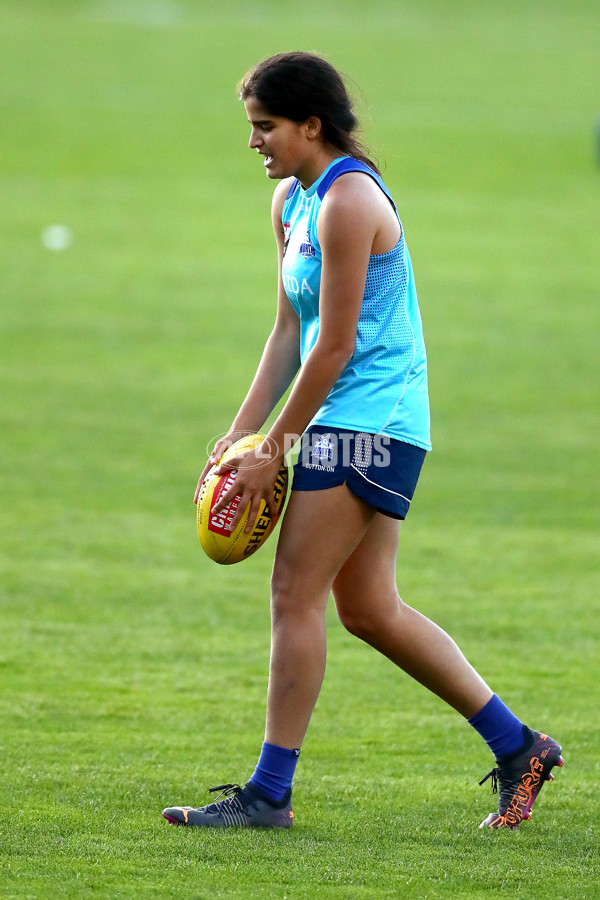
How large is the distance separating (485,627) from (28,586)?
7.51ft

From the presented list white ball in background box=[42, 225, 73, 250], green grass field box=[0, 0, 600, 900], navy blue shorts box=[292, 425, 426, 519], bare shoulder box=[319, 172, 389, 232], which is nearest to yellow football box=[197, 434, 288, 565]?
navy blue shorts box=[292, 425, 426, 519]

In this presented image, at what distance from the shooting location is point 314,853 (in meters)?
3.35

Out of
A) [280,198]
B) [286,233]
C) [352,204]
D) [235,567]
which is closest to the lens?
[352,204]

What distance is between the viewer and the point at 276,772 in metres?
3.61

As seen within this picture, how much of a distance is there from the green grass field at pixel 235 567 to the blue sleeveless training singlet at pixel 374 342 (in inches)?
17.2

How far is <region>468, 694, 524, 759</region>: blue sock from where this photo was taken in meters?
3.82

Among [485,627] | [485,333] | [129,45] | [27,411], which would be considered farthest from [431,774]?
[129,45]

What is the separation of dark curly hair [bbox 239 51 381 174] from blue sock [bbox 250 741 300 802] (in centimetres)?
171

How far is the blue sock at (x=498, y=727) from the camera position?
3.82m

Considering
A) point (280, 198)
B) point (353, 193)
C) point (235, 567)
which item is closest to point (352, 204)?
point (353, 193)

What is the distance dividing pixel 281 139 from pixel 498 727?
181 cm

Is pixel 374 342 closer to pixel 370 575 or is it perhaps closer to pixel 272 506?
pixel 272 506

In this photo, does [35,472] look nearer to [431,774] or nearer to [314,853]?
[431,774]

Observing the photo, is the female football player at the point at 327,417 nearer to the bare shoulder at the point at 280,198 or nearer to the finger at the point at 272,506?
the finger at the point at 272,506
